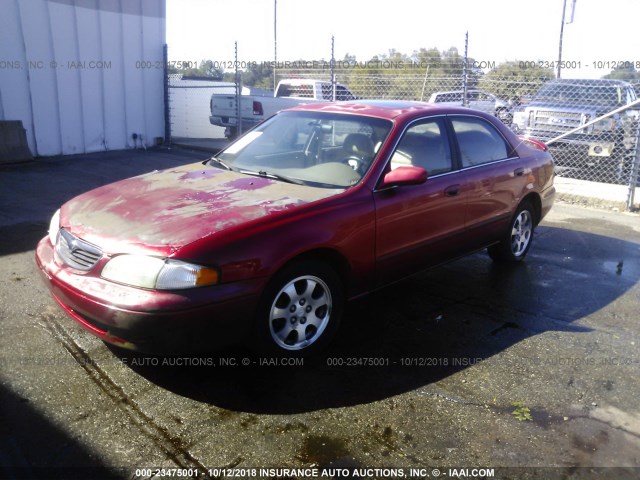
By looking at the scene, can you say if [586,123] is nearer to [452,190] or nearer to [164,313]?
[452,190]

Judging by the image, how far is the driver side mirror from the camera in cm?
389

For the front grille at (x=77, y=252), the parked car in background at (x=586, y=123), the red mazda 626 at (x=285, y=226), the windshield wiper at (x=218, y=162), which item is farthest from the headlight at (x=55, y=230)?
the parked car in background at (x=586, y=123)

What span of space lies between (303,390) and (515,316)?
2059 millimetres

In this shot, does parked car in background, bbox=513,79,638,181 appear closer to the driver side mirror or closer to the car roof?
the car roof

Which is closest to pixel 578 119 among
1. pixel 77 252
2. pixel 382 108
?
pixel 382 108

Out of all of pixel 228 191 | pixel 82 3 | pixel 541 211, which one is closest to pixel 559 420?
pixel 228 191

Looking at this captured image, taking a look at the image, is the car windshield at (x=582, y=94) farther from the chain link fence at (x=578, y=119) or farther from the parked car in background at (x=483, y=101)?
the parked car in background at (x=483, y=101)

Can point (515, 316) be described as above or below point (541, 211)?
below

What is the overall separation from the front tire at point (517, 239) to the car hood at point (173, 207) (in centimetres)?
246

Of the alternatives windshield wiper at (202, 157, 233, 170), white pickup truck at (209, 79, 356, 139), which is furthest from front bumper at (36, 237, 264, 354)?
white pickup truck at (209, 79, 356, 139)

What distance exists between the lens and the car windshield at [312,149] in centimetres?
408

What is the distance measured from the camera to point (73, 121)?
12.1 metres

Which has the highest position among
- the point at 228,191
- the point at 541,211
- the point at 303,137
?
the point at 303,137

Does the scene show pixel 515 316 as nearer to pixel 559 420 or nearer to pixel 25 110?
pixel 559 420
